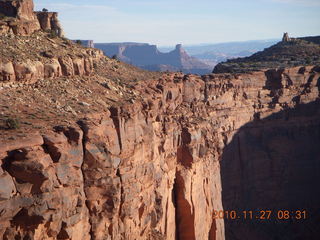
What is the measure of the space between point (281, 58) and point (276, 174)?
15.4 metres

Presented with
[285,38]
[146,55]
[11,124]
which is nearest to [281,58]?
[285,38]

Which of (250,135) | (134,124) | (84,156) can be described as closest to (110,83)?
(134,124)

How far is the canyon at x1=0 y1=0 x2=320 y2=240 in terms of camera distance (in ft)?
72.7

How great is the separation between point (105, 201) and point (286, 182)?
99.5ft

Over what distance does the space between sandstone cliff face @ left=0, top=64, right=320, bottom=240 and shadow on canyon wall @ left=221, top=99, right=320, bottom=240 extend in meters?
0.11

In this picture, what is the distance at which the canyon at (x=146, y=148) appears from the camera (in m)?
22.2

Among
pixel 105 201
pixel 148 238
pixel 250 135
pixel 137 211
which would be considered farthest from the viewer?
pixel 250 135

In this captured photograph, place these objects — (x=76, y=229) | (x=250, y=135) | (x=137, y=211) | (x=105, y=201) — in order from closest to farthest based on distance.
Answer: (x=76, y=229), (x=105, y=201), (x=137, y=211), (x=250, y=135)

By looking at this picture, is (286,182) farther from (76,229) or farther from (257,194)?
(76,229)

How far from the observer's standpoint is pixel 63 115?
2608 cm

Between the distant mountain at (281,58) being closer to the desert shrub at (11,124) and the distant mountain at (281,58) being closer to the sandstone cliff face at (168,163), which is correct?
the sandstone cliff face at (168,163)

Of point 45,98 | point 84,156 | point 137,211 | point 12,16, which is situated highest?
point 12,16

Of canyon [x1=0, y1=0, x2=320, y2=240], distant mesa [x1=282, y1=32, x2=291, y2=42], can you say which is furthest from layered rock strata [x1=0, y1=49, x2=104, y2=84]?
distant mesa [x1=282, y1=32, x2=291, y2=42]

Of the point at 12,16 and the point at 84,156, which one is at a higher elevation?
the point at 12,16
